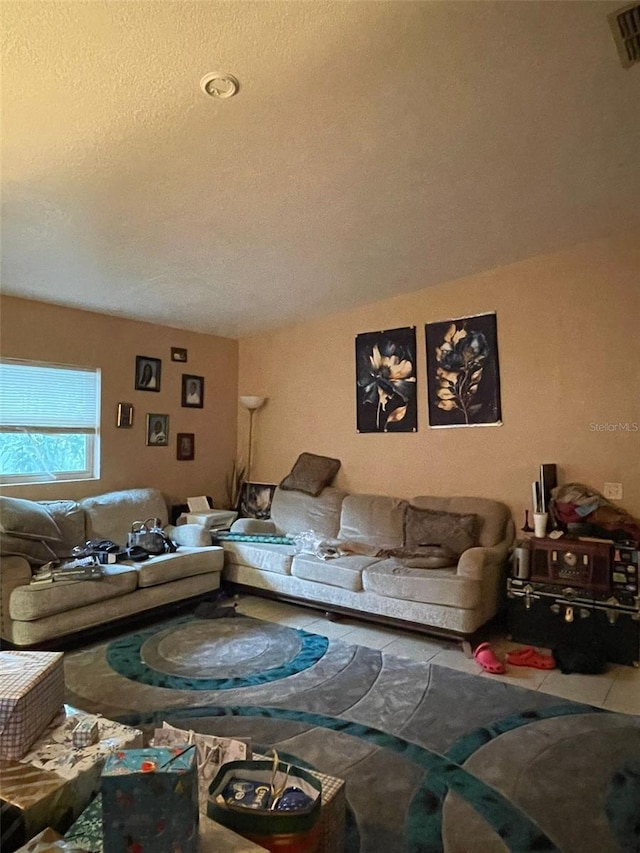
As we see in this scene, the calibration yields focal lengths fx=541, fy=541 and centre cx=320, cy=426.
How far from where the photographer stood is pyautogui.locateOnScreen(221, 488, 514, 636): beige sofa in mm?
3547

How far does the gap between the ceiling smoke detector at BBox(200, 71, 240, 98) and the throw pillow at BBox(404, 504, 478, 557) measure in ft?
10.3

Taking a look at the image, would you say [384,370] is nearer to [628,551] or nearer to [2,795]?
[628,551]

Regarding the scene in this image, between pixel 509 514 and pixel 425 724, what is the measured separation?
6.50 feet

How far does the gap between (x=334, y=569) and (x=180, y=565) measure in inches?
46.3

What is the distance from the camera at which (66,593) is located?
3.41 meters

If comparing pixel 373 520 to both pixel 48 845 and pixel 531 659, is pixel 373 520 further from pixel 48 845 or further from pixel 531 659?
pixel 48 845

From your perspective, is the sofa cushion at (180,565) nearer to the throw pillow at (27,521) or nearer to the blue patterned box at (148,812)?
the throw pillow at (27,521)

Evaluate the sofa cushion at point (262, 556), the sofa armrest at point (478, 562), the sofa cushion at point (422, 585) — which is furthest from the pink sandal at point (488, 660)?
the sofa cushion at point (262, 556)

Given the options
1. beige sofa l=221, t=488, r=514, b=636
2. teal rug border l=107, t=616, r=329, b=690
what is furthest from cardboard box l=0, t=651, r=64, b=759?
beige sofa l=221, t=488, r=514, b=636

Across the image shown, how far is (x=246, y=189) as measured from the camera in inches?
119

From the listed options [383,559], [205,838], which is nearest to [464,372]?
[383,559]

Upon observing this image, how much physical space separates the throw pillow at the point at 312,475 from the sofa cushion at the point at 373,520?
13.7 inches

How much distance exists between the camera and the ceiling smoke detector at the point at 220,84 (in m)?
2.15

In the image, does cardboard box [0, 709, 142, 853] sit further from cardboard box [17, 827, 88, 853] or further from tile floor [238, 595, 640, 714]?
tile floor [238, 595, 640, 714]
